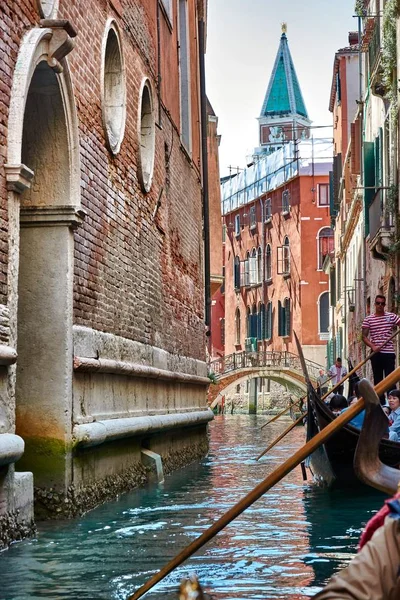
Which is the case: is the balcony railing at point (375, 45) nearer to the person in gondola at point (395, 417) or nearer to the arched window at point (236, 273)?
the person in gondola at point (395, 417)

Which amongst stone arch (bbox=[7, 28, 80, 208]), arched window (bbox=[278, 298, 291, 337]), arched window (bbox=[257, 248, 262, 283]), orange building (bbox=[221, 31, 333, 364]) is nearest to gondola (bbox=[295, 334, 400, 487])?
stone arch (bbox=[7, 28, 80, 208])

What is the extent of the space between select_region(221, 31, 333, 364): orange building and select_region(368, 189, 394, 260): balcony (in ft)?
71.9

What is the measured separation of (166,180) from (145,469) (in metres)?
3.15

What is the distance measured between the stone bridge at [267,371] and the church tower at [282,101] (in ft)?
84.2

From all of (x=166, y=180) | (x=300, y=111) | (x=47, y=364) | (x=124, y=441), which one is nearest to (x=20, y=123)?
(x=47, y=364)

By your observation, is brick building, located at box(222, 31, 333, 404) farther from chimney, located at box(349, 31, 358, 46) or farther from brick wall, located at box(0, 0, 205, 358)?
brick wall, located at box(0, 0, 205, 358)

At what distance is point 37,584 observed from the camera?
489cm

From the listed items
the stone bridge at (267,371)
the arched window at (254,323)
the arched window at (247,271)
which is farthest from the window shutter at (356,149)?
the arched window at (247,271)

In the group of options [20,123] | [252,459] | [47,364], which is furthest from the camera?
[252,459]

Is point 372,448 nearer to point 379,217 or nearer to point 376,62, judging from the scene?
point 379,217

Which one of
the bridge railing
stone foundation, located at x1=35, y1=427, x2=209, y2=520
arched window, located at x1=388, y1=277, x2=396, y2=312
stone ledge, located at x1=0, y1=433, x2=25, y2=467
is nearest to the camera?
stone ledge, located at x1=0, y1=433, x2=25, y2=467

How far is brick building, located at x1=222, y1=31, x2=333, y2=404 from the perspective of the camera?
40844 mm

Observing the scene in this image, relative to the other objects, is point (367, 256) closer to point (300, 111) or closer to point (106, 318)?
point (106, 318)

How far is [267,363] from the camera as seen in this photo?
129 feet
